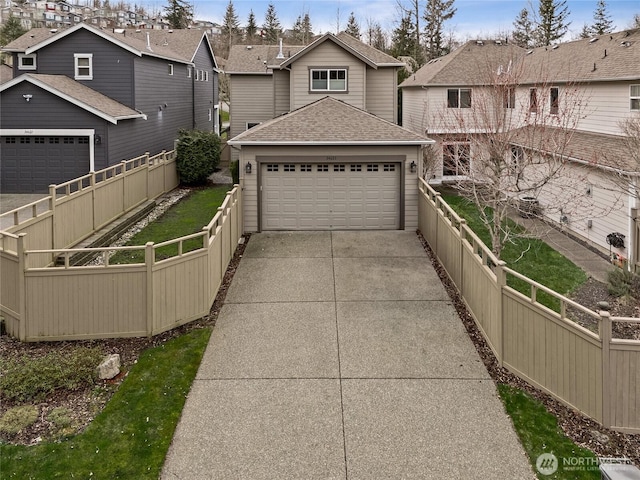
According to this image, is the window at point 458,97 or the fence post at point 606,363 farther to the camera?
the window at point 458,97

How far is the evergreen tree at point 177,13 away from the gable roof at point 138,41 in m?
33.4

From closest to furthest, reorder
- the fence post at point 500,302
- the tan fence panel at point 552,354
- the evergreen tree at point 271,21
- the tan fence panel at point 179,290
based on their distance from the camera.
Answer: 1. the tan fence panel at point 552,354
2. the fence post at point 500,302
3. the tan fence panel at point 179,290
4. the evergreen tree at point 271,21

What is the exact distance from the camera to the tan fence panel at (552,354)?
6.81 metres

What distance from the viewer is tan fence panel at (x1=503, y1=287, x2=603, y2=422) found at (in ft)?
22.3

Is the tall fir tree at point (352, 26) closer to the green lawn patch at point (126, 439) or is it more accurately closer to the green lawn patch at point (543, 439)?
the green lawn patch at point (126, 439)

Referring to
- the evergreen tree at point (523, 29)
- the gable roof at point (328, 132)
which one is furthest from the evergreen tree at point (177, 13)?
the gable roof at point (328, 132)

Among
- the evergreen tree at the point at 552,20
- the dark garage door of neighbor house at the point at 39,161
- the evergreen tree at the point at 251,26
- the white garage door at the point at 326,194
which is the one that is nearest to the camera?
the white garage door at the point at 326,194

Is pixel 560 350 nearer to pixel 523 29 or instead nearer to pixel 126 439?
pixel 126 439

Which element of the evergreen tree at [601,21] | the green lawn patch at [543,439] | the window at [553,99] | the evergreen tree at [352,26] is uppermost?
the evergreen tree at [352,26]

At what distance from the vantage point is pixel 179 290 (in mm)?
9711

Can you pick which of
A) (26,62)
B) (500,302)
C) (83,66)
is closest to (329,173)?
(500,302)

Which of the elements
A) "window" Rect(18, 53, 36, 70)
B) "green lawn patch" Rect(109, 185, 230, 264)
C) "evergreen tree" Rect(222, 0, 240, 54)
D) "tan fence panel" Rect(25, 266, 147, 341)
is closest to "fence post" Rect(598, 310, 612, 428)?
"tan fence panel" Rect(25, 266, 147, 341)

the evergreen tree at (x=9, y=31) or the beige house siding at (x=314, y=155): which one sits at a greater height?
the evergreen tree at (x=9, y=31)

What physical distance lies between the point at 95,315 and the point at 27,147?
1499 centimetres
